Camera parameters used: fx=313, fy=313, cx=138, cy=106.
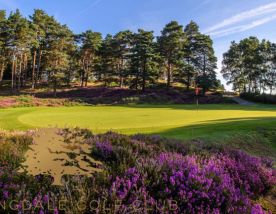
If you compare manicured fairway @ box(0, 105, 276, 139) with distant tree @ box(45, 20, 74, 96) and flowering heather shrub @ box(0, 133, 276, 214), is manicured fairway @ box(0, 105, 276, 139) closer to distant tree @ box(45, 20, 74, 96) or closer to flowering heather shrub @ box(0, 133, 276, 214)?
flowering heather shrub @ box(0, 133, 276, 214)

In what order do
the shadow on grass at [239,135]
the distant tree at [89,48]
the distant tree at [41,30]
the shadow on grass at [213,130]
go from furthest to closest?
the distant tree at [89,48], the distant tree at [41,30], the shadow on grass at [213,130], the shadow on grass at [239,135]

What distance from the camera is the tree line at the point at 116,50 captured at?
64625 millimetres

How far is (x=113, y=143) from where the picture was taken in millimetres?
6742

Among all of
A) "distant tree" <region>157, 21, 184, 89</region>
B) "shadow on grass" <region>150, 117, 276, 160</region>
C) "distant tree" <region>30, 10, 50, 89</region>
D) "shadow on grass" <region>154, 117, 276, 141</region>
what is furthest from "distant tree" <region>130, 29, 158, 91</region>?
"shadow on grass" <region>150, 117, 276, 160</region>

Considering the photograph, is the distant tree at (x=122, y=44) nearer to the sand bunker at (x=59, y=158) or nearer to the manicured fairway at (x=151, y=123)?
the manicured fairway at (x=151, y=123)

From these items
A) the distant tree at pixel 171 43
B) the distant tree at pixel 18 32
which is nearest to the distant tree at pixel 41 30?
the distant tree at pixel 18 32

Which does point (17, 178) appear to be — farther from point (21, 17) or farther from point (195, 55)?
point (21, 17)

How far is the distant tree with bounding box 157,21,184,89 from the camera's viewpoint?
6888cm

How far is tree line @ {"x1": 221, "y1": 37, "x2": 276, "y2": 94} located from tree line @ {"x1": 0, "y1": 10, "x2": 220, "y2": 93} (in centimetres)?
1257

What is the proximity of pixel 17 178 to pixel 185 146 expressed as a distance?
407cm

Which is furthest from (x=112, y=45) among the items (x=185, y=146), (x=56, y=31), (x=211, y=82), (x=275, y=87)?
(x=185, y=146)

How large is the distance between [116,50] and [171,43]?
1388cm

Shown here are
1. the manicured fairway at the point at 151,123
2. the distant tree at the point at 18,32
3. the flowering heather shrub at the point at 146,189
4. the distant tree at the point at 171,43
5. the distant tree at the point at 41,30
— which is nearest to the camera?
the flowering heather shrub at the point at 146,189

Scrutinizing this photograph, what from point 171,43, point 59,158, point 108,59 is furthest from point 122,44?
point 59,158
